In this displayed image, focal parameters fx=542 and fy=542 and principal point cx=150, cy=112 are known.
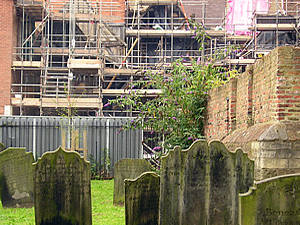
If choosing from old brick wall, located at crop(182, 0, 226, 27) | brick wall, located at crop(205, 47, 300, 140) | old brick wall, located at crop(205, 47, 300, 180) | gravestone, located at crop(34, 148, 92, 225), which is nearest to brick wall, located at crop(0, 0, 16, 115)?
old brick wall, located at crop(182, 0, 226, 27)

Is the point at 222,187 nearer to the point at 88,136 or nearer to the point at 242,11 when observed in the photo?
the point at 88,136

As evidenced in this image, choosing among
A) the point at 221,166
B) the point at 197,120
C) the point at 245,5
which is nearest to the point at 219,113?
the point at 197,120

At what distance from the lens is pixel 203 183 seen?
21.6ft

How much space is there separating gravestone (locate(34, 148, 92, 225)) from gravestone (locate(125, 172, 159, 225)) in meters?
0.67

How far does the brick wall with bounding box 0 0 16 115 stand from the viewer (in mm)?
31328

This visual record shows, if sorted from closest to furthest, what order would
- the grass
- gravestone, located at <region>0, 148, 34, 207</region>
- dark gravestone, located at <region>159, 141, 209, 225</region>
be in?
dark gravestone, located at <region>159, 141, 209, 225</region>, the grass, gravestone, located at <region>0, 148, 34, 207</region>

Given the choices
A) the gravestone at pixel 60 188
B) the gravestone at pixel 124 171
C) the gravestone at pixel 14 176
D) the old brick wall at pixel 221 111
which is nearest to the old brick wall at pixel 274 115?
the old brick wall at pixel 221 111

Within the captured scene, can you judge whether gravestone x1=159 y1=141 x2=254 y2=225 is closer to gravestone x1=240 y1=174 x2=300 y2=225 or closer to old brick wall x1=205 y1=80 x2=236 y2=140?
gravestone x1=240 y1=174 x2=300 y2=225

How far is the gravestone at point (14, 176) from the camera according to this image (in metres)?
10.7

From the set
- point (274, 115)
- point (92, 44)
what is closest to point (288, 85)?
point (274, 115)

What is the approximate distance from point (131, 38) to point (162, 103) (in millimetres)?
21798

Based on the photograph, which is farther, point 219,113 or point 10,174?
point 219,113

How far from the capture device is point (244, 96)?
33.0ft

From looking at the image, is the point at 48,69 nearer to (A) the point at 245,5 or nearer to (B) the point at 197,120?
(A) the point at 245,5
